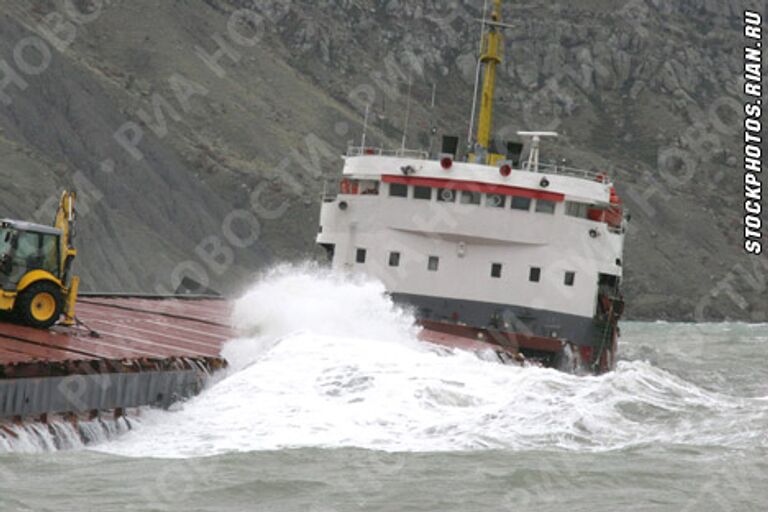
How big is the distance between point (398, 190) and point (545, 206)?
3.44 metres

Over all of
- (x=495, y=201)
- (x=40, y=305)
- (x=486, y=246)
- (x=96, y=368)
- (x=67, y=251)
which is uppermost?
(x=495, y=201)

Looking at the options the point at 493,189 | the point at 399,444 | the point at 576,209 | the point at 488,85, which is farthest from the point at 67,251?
the point at 488,85

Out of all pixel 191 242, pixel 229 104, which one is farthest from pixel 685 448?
pixel 229 104

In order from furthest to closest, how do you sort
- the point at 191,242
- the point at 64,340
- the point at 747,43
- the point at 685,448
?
the point at 747,43 < the point at 191,242 < the point at 64,340 < the point at 685,448

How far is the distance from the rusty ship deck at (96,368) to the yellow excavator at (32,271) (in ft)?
0.93

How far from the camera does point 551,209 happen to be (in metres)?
33.1

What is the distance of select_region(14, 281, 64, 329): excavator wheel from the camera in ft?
70.1

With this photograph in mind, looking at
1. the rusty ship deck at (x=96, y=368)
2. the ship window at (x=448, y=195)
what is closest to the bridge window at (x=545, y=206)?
the ship window at (x=448, y=195)

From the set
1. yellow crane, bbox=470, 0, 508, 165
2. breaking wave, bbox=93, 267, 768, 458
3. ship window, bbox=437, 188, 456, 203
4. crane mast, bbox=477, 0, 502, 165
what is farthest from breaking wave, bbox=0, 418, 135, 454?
crane mast, bbox=477, 0, 502, 165

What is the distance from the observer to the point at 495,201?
33031 mm

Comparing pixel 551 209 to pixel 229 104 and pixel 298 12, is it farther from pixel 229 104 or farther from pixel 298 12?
pixel 298 12

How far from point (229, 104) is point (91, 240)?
47070mm

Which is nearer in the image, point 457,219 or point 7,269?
point 7,269

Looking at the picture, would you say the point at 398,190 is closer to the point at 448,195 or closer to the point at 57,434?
the point at 448,195
